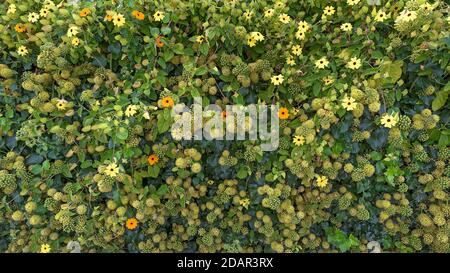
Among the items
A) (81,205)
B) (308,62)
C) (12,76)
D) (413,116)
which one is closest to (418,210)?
(413,116)

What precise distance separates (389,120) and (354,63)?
0.30m

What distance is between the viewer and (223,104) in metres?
1.69

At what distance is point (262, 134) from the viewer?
5.40 ft

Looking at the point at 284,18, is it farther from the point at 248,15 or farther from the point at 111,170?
the point at 111,170

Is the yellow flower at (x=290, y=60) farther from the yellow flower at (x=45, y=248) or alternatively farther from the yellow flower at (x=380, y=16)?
the yellow flower at (x=45, y=248)

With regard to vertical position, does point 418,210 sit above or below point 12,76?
below

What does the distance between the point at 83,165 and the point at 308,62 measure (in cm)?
117

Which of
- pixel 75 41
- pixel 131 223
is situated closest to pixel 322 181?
pixel 131 223

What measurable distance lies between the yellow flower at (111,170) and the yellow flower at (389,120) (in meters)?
1.15

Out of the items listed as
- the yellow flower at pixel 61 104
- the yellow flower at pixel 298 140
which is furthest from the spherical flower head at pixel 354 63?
the yellow flower at pixel 61 104

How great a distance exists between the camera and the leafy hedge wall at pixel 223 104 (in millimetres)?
1603

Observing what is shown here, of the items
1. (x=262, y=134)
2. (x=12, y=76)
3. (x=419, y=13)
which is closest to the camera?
(x=419, y=13)

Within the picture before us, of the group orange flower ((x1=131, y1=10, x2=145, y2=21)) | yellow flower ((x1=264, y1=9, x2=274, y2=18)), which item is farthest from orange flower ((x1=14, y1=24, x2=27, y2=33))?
yellow flower ((x1=264, y1=9, x2=274, y2=18))

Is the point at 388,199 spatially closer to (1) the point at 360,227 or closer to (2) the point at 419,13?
(1) the point at 360,227
